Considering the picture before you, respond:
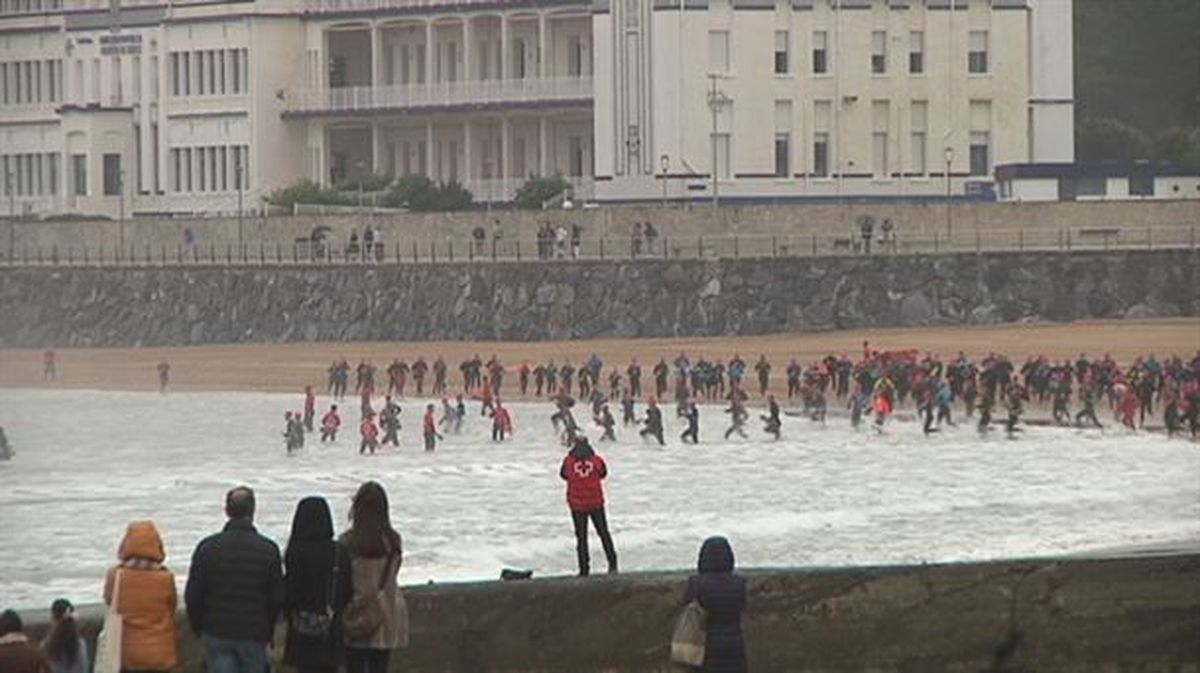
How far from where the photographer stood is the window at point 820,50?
9675 centimetres

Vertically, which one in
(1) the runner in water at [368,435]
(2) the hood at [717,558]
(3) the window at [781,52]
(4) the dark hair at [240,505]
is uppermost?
(3) the window at [781,52]

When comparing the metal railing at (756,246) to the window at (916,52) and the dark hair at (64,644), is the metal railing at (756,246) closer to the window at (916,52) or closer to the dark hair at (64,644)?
the window at (916,52)

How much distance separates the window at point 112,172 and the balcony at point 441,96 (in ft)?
15.1

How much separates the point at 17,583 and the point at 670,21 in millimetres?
58484

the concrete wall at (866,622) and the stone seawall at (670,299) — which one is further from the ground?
the stone seawall at (670,299)

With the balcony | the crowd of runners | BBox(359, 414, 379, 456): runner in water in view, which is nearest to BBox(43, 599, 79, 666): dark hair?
the crowd of runners

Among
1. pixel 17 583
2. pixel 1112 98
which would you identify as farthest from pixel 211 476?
pixel 1112 98

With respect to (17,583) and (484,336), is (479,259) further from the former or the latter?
(17,583)

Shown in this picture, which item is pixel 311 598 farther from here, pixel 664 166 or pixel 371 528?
pixel 664 166

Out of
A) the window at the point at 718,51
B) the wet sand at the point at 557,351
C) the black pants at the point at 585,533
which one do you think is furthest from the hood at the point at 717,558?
the window at the point at 718,51

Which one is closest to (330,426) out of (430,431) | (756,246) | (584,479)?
(430,431)

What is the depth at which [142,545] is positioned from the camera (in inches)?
705

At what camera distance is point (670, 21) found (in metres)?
95.9

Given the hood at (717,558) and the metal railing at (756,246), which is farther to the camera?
the metal railing at (756,246)
